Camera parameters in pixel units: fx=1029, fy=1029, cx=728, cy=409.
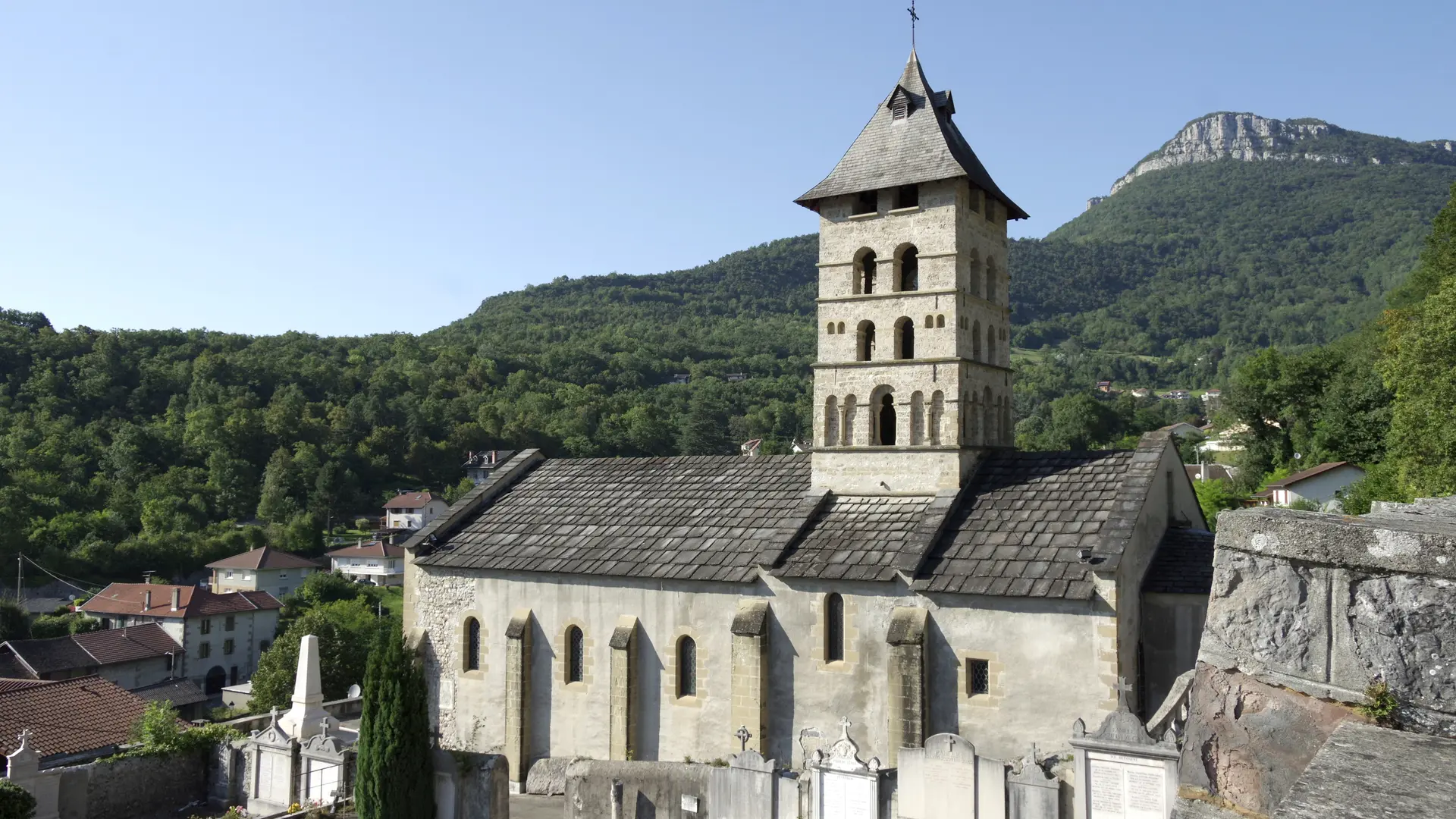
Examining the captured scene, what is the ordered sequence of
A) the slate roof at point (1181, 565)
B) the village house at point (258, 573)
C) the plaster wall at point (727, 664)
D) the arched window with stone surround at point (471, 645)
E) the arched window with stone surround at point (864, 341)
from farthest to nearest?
the village house at point (258, 573)
the arched window with stone surround at point (471, 645)
the arched window with stone surround at point (864, 341)
the slate roof at point (1181, 565)
the plaster wall at point (727, 664)

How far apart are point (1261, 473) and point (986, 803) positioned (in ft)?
178

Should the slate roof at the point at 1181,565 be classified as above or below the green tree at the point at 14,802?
above

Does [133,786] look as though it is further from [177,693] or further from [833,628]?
[177,693]

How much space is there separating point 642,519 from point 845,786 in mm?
9896

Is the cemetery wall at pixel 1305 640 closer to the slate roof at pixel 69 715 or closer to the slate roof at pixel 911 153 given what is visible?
the slate roof at pixel 911 153

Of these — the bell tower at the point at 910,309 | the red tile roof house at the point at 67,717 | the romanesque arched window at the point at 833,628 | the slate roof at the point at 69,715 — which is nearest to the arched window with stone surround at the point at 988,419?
the bell tower at the point at 910,309

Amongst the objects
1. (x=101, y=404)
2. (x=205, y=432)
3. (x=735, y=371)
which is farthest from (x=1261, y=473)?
(x=101, y=404)

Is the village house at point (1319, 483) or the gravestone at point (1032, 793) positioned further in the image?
the village house at point (1319, 483)

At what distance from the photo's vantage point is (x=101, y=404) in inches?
3809

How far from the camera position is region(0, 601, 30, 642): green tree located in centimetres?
6159

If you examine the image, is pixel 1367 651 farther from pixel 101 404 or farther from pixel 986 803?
pixel 101 404

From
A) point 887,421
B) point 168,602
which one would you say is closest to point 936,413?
point 887,421

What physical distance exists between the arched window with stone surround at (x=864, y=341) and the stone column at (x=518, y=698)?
389 inches

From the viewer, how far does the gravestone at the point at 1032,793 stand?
1493 cm
